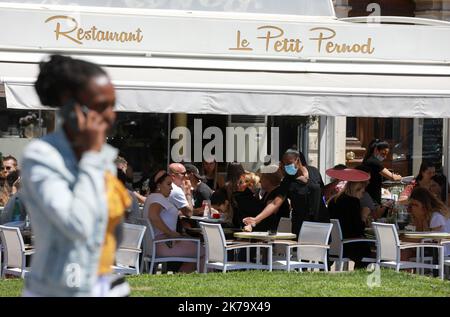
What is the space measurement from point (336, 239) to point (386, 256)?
2.41 feet

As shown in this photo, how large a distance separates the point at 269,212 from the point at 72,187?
7.80 metres

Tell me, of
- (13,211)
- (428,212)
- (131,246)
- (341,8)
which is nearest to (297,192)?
(428,212)

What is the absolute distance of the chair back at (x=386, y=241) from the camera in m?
11.1

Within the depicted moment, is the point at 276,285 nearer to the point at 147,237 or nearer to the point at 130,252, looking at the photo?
the point at 130,252

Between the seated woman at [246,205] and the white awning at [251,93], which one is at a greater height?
the white awning at [251,93]

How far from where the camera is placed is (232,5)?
12.5 metres

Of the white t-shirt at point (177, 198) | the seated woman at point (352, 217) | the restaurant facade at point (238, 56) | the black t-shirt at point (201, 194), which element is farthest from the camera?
the black t-shirt at point (201, 194)

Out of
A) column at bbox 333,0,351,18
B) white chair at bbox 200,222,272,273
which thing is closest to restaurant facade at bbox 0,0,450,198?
white chair at bbox 200,222,272,273

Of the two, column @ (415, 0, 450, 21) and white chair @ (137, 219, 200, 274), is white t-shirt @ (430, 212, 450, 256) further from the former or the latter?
column @ (415, 0, 450, 21)

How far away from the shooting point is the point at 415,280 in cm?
977

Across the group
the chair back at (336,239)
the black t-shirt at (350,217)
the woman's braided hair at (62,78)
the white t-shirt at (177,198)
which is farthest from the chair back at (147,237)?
the woman's braided hair at (62,78)

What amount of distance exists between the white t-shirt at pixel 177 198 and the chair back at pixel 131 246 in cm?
160

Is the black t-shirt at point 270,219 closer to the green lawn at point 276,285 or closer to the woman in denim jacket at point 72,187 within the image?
the green lawn at point 276,285

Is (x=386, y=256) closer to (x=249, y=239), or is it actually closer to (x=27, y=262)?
(x=249, y=239)
